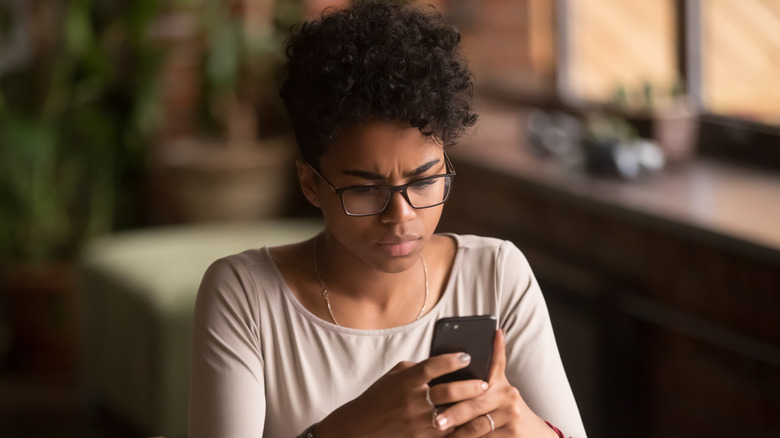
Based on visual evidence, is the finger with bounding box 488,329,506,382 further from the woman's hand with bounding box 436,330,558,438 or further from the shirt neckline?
the shirt neckline

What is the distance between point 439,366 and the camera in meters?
1.11

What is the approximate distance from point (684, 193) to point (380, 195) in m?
1.49

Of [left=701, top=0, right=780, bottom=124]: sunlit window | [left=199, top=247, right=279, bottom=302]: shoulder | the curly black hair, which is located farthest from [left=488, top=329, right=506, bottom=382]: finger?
[left=701, top=0, right=780, bottom=124]: sunlit window

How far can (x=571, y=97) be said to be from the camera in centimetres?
355

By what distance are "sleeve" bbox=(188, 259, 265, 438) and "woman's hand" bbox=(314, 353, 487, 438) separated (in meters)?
0.14

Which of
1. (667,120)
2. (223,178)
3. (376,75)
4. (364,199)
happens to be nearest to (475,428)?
(364,199)

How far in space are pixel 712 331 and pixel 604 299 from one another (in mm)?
329

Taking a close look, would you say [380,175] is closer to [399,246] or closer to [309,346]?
[399,246]

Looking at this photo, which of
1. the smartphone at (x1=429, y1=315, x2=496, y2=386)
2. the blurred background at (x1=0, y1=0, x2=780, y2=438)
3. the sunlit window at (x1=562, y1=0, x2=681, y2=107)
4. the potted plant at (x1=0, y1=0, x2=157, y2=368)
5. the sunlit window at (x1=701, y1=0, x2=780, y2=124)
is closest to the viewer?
the smartphone at (x1=429, y1=315, x2=496, y2=386)

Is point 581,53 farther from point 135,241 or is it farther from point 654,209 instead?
point 135,241

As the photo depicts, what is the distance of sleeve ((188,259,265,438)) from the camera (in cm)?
125

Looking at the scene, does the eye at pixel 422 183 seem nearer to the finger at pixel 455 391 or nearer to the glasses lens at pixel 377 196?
the glasses lens at pixel 377 196

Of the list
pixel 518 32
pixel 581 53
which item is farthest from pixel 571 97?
pixel 518 32

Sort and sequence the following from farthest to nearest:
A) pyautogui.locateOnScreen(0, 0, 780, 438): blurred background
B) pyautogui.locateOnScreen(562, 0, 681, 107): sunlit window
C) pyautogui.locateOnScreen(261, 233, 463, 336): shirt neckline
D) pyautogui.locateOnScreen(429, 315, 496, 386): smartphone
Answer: pyautogui.locateOnScreen(562, 0, 681, 107): sunlit window < pyautogui.locateOnScreen(0, 0, 780, 438): blurred background < pyautogui.locateOnScreen(261, 233, 463, 336): shirt neckline < pyautogui.locateOnScreen(429, 315, 496, 386): smartphone
